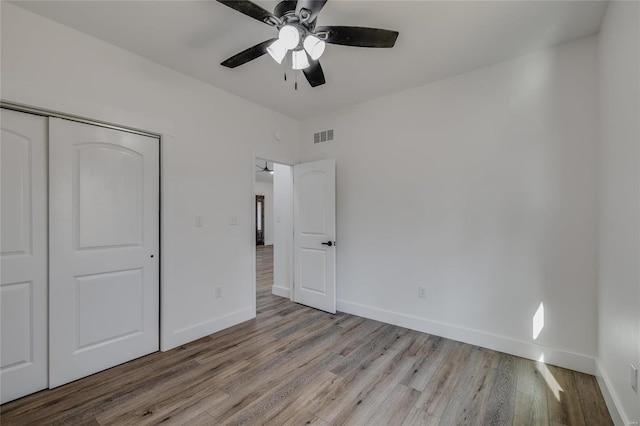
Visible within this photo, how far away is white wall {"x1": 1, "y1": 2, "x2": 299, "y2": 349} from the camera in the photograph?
2027mm

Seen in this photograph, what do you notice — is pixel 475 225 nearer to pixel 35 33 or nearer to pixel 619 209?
pixel 619 209

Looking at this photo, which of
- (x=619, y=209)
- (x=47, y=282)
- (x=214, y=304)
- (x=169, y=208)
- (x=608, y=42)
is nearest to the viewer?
(x=619, y=209)

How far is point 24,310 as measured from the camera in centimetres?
201

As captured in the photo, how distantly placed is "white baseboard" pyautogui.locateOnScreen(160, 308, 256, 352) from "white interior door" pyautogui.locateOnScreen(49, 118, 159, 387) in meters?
0.12

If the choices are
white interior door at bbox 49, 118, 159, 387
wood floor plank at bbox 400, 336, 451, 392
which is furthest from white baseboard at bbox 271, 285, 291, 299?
wood floor plank at bbox 400, 336, 451, 392

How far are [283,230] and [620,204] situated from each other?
3.74m


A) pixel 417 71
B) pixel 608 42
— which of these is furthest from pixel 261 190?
pixel 608 42

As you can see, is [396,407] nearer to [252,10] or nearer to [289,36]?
[289,36]

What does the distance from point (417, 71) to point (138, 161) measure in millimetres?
2904

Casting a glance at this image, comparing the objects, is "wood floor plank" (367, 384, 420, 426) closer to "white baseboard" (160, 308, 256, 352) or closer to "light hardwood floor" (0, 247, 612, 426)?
"light hardwood floor" (0, 247, 612, 426)

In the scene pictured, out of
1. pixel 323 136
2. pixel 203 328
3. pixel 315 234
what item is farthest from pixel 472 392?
pixel 323 136

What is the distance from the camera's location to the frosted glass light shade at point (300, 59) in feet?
6.49

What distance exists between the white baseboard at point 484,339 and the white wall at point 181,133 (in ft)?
5.35

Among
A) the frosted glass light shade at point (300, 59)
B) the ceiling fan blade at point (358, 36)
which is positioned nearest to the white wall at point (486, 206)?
the ceiling fan blade at point (358, 36)
